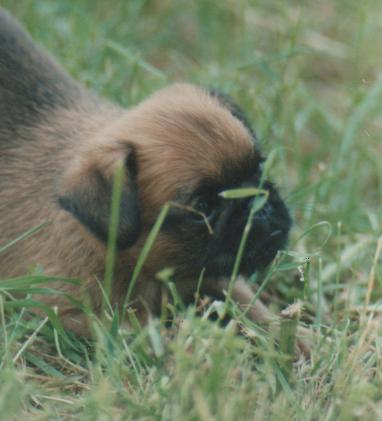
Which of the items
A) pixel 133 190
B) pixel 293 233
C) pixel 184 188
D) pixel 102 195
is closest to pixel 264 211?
pixel 184 188

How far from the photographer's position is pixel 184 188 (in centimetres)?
400

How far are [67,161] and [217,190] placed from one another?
39.3 inches

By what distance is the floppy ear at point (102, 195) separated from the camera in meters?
3.89

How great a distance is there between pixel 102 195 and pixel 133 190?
20cm

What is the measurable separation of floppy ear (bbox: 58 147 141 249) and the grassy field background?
475mm

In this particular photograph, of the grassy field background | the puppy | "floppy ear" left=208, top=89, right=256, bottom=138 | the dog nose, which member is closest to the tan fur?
the puppy

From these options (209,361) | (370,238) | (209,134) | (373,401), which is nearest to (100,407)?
(209,361)

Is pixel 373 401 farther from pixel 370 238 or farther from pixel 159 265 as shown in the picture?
pixel 370 238

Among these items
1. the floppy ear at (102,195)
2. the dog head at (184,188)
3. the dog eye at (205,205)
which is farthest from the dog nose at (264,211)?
the floppy ear at (102,195)

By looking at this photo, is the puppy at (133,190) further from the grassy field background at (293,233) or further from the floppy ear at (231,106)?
the grassy field background at (293,233)

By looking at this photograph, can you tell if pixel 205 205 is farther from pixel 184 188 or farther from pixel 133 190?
pixel 133 190

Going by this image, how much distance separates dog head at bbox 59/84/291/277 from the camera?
396 cm

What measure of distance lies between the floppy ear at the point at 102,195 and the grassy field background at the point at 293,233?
18.7 inches

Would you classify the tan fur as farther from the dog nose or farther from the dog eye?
the dog nose
